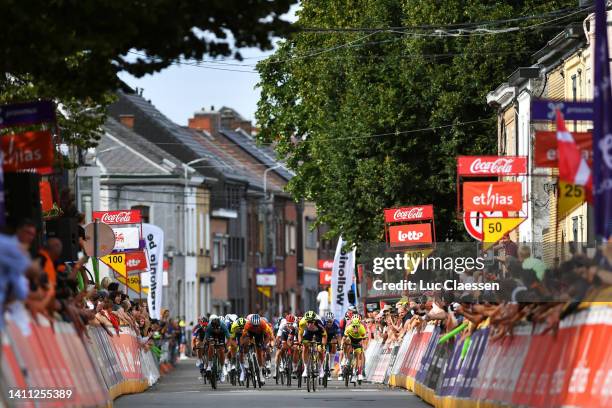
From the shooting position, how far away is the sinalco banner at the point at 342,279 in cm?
6144

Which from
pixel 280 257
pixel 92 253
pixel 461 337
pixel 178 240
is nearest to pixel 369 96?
pixel 92 253

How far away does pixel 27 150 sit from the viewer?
20281 millimetres

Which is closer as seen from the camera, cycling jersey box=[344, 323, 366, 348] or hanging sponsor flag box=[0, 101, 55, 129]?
hanging sponsor flag box=[0, 101, 55, 129]

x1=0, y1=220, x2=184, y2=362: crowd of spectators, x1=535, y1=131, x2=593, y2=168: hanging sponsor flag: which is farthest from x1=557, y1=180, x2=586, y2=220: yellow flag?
x1=0, y1=220, x2=184, y2=362: crowd of spectators

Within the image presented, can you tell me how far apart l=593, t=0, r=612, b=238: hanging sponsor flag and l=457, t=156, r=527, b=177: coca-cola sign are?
1270 centimetres

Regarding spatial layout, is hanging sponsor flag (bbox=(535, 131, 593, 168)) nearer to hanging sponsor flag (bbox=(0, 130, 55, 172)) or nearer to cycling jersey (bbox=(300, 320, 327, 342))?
hanging sponsor flag (bbox=(0, 130, 55, 172))

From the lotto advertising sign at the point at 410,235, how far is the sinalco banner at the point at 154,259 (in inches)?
485

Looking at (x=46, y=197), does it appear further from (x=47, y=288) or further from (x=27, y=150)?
(x=47, y=288)

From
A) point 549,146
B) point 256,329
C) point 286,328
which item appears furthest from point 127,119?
point 549,146

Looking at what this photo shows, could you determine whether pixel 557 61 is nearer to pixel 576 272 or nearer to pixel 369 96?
pixel 369 96

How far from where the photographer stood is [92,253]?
116 ft

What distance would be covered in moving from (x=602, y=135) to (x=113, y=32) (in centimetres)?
526

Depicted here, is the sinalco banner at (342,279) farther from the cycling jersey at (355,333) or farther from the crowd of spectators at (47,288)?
the crowd of spectators at (47,288)

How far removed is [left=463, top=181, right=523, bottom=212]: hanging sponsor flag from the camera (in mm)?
36281
